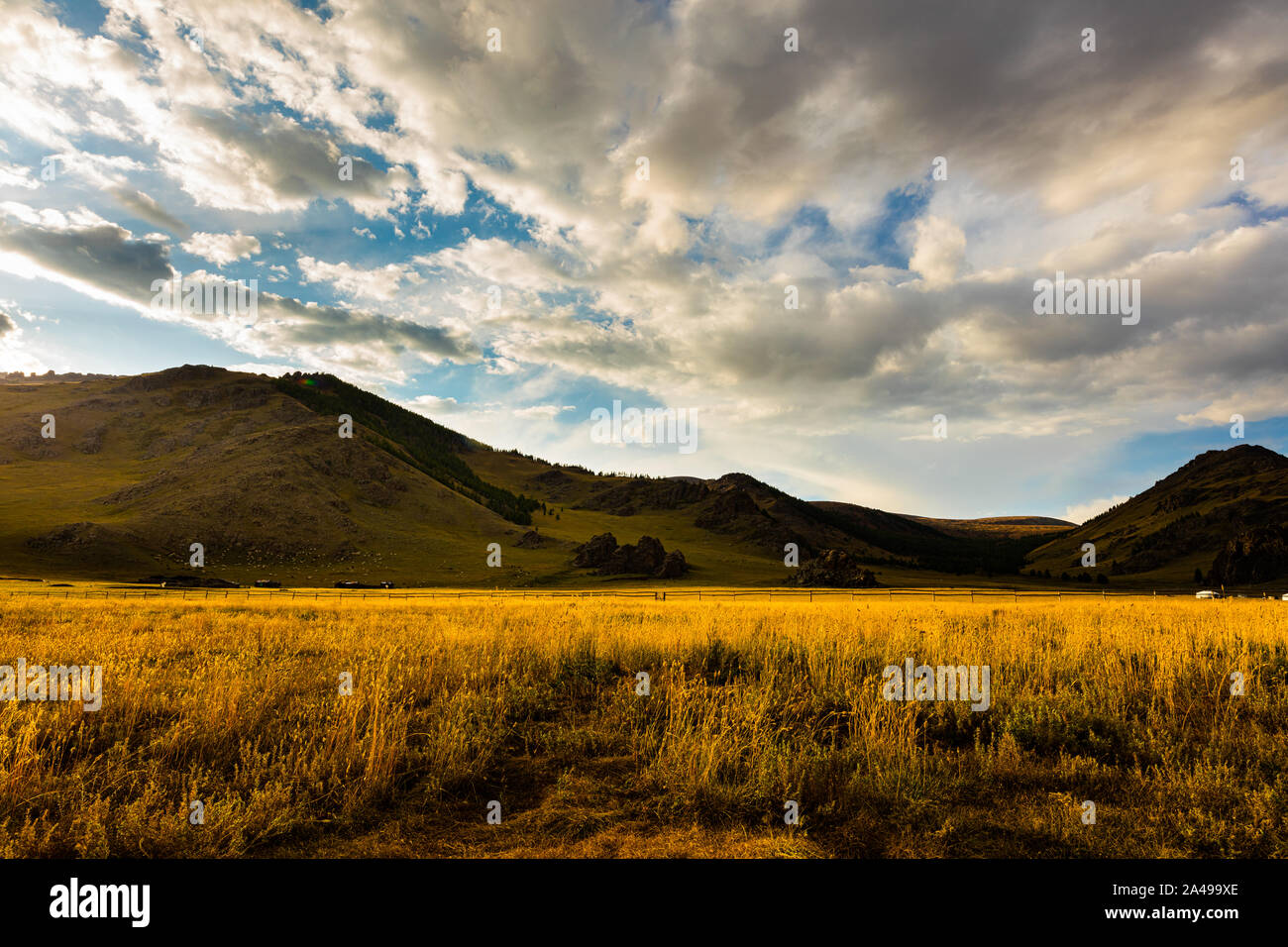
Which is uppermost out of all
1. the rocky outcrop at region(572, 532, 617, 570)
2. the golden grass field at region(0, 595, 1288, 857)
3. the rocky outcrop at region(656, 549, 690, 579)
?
the golden grass field at region(0, 595, 1288, 857)

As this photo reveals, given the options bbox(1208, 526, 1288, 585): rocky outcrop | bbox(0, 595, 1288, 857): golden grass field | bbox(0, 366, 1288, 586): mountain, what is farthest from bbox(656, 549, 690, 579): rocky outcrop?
bbox(1208, 526, 1288, 585): rocky outcrop

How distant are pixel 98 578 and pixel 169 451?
4054 inches

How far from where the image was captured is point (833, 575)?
120 m

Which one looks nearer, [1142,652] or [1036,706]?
[1036,706]

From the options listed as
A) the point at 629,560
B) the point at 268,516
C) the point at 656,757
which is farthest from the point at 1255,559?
the point at 268,516

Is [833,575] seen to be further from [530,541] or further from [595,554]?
[530,541]

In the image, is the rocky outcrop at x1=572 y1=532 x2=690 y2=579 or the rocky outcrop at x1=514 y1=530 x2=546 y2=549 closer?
the rocky outcrop at x1=572 y1=532 x2=690 y2=579

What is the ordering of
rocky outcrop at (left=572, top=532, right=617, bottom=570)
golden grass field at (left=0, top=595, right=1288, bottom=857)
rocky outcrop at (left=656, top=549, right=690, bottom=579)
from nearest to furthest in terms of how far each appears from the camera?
golden grass field at (left=0, top=595, right=1288, bottom=857), rocky outcrop at (left=656, top=549, right=690, bottom=579), rocky outcrop at (left=572, top=532, right=617, bottom=570)

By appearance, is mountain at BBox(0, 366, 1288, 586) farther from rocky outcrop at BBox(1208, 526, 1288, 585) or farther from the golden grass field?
the golden grass field

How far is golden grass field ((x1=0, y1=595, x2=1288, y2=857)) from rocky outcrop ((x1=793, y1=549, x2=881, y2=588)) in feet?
370

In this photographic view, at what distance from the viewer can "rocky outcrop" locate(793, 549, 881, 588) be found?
117 metres
